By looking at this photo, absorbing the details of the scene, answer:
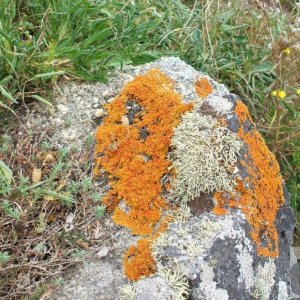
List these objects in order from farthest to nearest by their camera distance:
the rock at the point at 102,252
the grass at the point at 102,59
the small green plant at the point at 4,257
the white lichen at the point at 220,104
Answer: the white lichen at the point at 220,104 → the grass at the point at 102,59 → the rock at the point at 102,252 → the small green plant at the point at 4,257

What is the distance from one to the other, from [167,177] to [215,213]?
28 centimetres

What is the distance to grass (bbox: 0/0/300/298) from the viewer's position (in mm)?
2439

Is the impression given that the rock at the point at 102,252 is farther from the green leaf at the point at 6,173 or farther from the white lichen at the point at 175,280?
the green leaf at the point at 6,173

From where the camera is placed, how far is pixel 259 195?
8.58 ft

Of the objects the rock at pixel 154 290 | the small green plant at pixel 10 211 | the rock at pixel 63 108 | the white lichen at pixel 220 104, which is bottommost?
the rock at pixel 154 290

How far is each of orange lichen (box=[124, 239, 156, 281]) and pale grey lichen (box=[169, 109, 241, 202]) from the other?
1.00ft

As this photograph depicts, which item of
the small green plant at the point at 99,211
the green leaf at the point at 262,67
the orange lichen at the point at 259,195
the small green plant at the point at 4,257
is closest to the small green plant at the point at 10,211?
the small green plant at the point at 4,257

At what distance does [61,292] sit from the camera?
2234mm

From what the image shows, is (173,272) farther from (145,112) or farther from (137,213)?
(145,112)

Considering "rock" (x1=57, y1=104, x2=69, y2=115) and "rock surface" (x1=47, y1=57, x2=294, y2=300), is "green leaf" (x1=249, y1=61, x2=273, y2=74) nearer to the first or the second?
"rock surface" (x1=47, y1=57, x2=294, y2=300)

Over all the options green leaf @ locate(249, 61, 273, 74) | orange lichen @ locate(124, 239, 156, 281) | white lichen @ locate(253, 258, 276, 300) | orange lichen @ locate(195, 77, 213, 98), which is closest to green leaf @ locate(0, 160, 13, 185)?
orange lichen @ locate(124, 239, 156, 281)

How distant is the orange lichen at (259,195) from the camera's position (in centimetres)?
249


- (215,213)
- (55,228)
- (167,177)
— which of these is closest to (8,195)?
(55,228)

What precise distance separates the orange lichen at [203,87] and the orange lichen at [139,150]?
0.41ft
